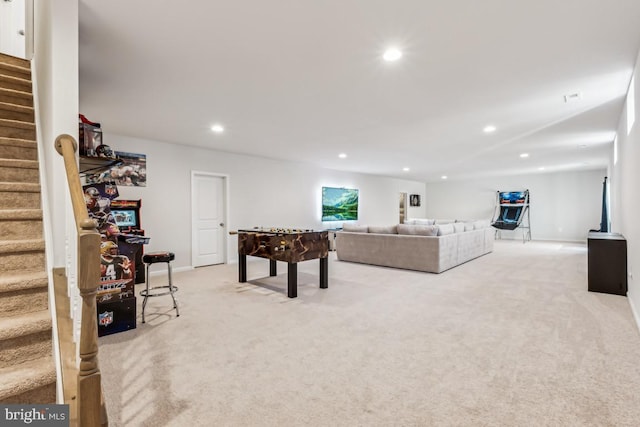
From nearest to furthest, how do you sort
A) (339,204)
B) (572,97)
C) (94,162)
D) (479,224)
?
(94,162), (572,97), (479,224), (339,204)

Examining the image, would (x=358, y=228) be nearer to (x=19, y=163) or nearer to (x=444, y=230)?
(x=444, y=230)

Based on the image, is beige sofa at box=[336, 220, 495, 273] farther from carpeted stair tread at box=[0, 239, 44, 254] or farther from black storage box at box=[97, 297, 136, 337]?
carpeted stair tread at box=[0, 239, 44, 254]

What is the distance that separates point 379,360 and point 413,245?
11.7ft

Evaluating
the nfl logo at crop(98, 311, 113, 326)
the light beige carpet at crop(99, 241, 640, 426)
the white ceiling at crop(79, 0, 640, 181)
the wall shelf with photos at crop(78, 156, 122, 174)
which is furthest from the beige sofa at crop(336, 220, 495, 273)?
the wall shelf with photos at crop(78, 156, 122, 174)

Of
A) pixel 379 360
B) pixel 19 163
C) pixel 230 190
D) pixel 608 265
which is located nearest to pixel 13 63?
pixel 19 163

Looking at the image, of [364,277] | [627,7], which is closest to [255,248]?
[364,277]

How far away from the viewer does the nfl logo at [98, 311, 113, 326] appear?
2.85 meters

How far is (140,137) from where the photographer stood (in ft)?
17.7

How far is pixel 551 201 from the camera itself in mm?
10773

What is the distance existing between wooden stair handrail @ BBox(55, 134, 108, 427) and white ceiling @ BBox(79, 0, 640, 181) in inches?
65.5

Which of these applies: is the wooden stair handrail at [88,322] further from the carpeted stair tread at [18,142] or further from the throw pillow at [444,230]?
the throw pillow at [444,230]

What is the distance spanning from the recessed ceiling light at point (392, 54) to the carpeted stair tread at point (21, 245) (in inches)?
109

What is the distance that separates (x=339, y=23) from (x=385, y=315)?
2.71 m

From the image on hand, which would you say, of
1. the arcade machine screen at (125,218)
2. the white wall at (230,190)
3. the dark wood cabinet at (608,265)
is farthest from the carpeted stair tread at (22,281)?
the dark wood cabinet at (608,265)
